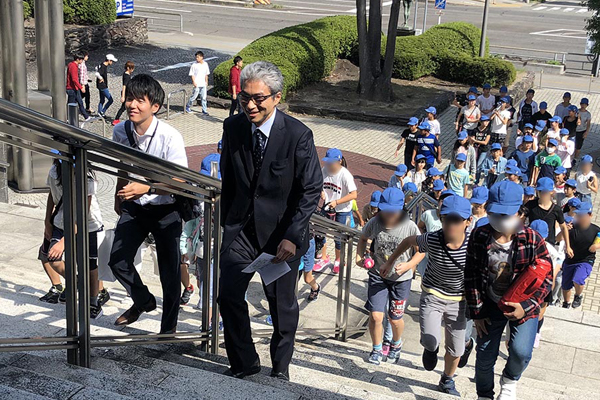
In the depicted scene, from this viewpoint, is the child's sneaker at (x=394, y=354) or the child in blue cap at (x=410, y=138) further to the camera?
the child in blue cap at (x=410, y=138)

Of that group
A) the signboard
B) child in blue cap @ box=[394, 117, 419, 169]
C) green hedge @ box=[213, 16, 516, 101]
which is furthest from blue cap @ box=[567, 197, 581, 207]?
the signboard

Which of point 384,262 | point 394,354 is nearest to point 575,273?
point 394,354

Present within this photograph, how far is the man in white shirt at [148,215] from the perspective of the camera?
485 centimetres

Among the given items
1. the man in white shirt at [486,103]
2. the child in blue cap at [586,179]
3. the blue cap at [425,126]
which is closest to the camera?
the child in blue cap at [586,179]

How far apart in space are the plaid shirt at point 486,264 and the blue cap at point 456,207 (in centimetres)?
56

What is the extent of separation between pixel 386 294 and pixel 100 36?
21.2m

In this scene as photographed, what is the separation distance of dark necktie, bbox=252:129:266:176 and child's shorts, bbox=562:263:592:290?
6.30 metres

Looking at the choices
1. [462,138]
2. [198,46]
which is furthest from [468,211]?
[198,46]

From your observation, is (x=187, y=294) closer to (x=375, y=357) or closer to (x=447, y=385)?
(x=375, y=357)

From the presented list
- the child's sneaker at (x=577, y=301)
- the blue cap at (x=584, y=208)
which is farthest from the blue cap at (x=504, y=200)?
the child's sneaker at (x=577, y=301)

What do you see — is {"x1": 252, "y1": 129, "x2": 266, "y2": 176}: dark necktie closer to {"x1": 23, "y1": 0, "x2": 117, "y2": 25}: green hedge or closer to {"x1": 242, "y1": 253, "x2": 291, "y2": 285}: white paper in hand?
{"x1": 242, "y1": 253, "x2": 291, "y2": 285}: white paper in hand

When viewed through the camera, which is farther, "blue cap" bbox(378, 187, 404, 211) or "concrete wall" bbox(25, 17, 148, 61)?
"concrete wall" bbox(25, 17, 148, 61)

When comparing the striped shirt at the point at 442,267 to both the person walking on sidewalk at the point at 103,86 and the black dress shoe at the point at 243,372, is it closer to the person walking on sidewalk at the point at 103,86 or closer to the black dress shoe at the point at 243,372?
the black dress shoe at the point at 243,372

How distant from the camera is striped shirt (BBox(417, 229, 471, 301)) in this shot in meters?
5.72
